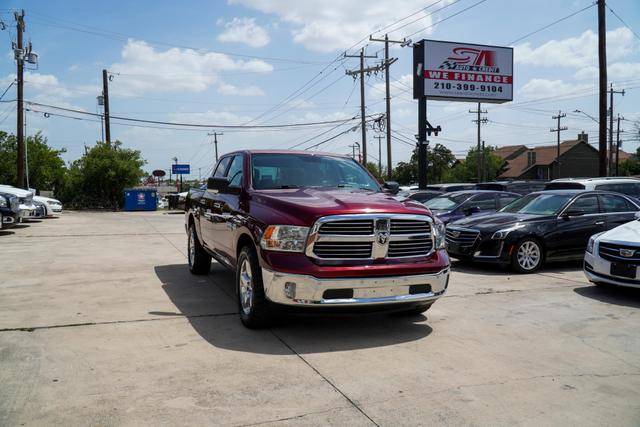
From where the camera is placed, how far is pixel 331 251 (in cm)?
491

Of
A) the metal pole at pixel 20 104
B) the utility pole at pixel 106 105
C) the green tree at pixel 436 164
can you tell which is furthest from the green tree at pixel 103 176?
the green tree at pixel 436 164

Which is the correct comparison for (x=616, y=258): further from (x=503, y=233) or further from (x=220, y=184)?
(x=220, y=184)

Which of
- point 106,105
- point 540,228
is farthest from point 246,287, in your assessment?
point 106,105

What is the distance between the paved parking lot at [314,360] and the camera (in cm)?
354

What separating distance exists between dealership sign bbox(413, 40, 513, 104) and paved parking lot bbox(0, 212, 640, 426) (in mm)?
16928

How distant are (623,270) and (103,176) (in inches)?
1381

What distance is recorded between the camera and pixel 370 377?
4.17m

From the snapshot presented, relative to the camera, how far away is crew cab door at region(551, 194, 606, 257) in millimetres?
9375

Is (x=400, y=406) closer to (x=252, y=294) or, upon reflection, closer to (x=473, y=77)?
(x=252, y=294)

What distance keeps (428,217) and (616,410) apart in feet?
7.75

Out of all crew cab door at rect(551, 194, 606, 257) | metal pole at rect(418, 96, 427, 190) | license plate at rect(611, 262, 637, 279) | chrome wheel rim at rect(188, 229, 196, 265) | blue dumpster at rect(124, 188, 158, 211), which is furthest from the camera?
blue dumpster at rect(124, 188, 158, 211)

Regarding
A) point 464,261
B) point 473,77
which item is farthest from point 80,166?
point 464,261

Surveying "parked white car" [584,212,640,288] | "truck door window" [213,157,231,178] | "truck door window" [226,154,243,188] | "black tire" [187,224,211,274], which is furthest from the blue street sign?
"parked white car" [584,212,640,288]

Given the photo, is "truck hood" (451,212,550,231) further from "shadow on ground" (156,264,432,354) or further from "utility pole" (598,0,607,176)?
"utility pole" (598,0,607,176)
